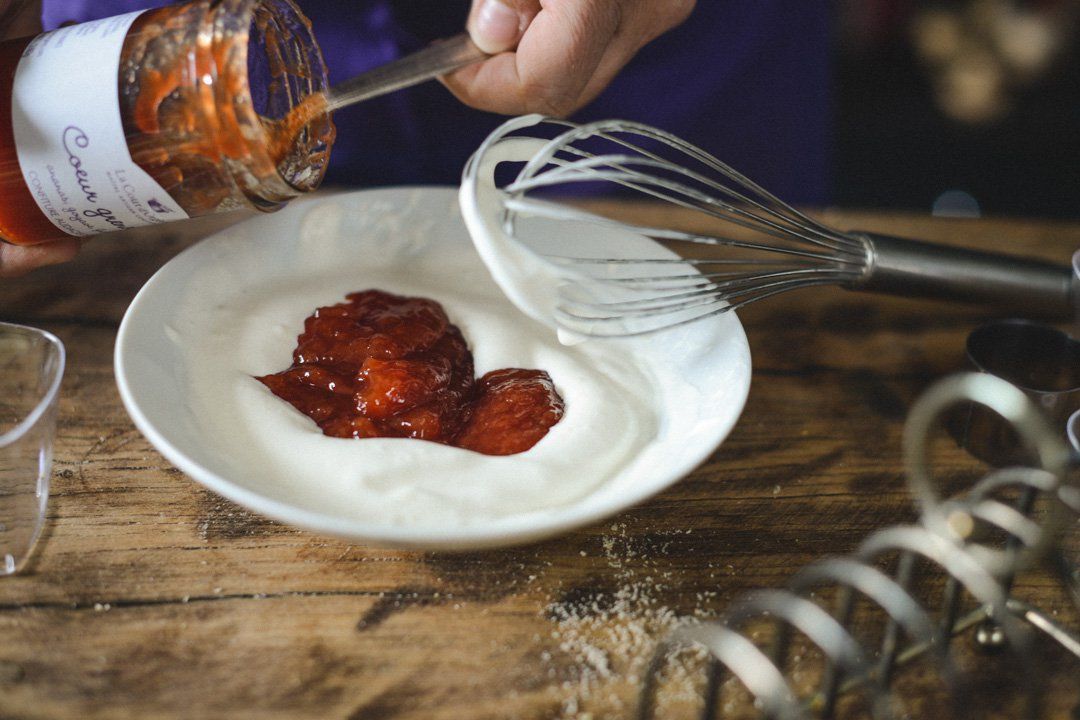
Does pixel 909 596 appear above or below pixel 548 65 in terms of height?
below

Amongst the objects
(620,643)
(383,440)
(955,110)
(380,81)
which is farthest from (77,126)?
(955,110)

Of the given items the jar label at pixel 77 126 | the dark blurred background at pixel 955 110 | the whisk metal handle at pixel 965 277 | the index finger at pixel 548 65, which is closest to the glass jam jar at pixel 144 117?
→ the jar label at pixel 77 126

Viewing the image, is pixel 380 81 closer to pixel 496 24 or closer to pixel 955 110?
pixel 496 24

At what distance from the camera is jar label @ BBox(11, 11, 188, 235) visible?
0.72 metres

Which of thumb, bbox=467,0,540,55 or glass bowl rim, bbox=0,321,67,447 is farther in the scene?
thumb, bbox=467,0,540,55

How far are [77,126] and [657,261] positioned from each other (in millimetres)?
489

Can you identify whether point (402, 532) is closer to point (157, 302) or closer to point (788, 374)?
point (157, 302)

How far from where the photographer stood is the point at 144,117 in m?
0.73

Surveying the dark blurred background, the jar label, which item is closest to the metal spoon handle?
the jar label

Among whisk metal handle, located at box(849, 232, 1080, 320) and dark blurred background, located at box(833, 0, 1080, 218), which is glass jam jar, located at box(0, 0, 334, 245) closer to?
whisk metal handle, located at box(849, 232, 1080, 320)

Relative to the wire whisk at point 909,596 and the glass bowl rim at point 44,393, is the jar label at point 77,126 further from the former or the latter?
the wire whisk at point 909,596

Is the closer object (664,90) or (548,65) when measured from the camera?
(548,65)

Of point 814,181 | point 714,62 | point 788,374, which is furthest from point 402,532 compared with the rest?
point 814,181

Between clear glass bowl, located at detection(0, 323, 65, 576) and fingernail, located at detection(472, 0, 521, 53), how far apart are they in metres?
0.47
